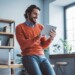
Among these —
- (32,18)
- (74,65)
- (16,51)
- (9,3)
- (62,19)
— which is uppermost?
(9,3)

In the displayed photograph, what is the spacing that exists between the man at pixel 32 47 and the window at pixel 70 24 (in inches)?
118

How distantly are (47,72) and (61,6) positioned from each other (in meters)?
3.56

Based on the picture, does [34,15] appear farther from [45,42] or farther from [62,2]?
[62,2]

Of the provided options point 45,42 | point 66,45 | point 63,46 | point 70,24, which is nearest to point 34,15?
point 45,42

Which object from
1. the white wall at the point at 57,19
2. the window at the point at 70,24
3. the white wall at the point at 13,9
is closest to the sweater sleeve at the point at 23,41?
the white wall at the point at 13,9

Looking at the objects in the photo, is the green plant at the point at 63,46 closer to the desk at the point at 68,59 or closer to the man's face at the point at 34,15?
the desk at the point at 68,59

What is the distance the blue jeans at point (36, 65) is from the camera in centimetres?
167

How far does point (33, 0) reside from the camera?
16.1 feet

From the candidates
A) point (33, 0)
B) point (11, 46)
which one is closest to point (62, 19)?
point (33, 0)

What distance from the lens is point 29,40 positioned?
1727 mm

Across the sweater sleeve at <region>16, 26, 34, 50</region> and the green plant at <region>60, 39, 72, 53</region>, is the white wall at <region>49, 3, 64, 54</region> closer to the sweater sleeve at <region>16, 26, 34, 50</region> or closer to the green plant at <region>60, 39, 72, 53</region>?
the green plant at <region>60, 39, 72, 53</region>

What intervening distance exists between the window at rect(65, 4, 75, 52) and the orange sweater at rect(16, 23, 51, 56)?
300 centimetres

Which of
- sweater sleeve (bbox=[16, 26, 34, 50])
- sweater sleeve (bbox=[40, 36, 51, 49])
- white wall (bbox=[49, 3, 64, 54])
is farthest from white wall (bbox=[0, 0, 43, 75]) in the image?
sweater sleeve (bbox=[16, 26, 34, 50])

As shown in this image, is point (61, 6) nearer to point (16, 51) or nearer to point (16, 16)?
point (16, 16)
